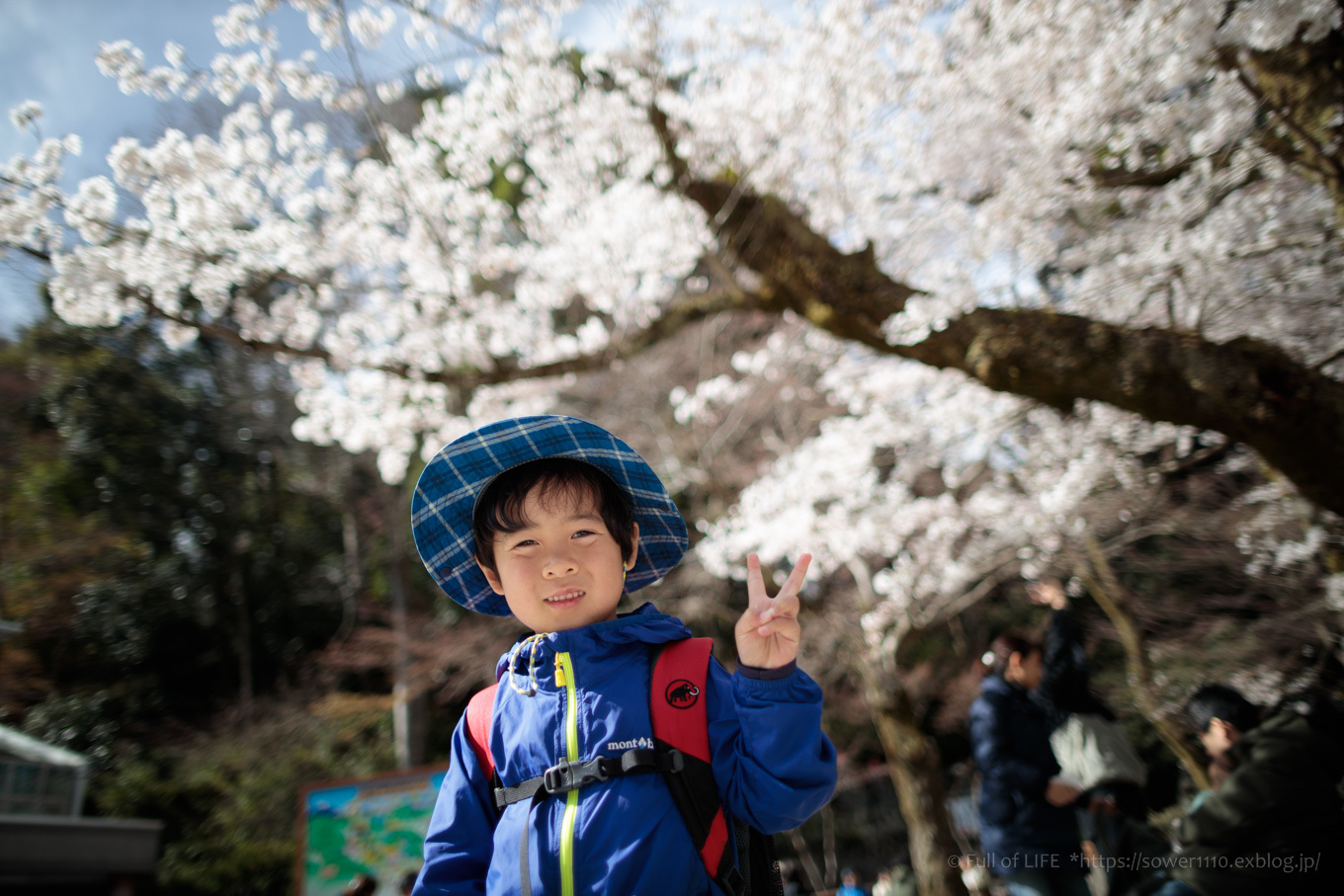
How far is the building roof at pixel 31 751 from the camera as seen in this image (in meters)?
7.89

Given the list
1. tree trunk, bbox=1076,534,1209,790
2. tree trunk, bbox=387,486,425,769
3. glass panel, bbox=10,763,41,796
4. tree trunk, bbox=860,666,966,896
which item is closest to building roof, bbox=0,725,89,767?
glass panel, bbox=10,763,41,796

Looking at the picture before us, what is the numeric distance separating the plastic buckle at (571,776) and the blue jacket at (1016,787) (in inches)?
96.7

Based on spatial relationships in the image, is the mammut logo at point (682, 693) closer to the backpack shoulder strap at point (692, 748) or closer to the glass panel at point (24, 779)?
the backpack shoulder strap at point (692, 748)

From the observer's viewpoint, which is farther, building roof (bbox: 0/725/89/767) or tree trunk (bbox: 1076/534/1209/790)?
building roof (bbox: 0/725/89/767)

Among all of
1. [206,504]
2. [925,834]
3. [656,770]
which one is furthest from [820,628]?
[206,504]

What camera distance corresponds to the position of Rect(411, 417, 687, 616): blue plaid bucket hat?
4.81 feet

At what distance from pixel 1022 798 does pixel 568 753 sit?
2.55 m

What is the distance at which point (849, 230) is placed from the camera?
692 centimetres

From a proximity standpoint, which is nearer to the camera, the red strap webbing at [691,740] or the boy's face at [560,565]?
the red strap webbing at [691,740]

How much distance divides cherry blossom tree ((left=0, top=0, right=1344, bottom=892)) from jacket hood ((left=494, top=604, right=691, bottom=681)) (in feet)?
8.20

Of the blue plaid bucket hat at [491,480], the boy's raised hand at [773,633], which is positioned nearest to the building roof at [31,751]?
the blue plaid bucket hat at [491,480]

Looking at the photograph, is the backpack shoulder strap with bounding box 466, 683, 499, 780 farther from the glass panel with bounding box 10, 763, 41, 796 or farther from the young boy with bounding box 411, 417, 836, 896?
the glass panel with bounding box 10, 763, 41, 796

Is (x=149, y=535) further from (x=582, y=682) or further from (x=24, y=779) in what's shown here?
(x=582, y=682)

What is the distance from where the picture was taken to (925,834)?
6078 mm
